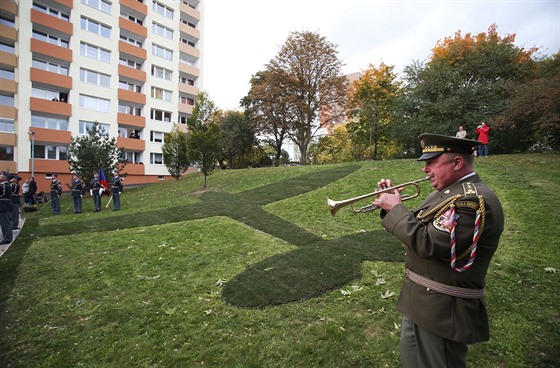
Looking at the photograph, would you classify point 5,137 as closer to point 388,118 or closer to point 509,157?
point 388,118

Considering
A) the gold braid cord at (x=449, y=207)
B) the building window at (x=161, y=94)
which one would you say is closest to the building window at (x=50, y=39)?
the building window at (x=161, y=94)

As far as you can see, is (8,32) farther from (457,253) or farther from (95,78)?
(457,253)

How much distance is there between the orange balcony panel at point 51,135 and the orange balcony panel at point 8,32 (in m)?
8.51

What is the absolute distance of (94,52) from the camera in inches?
1305

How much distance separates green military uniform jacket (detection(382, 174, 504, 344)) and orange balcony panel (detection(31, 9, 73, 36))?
39981mm

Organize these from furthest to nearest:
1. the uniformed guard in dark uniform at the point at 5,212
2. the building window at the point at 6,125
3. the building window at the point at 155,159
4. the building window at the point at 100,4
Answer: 1. the building window at the point at 155,159
2. the building window at the point at 100,4
3. the building window at the point at 6,125
4. the uniformed guard in dark uniform at the point at 5,212

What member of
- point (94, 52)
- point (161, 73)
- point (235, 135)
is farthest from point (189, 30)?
point (235, 135)

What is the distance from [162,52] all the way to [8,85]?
18036 mm

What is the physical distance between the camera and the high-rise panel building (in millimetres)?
27984

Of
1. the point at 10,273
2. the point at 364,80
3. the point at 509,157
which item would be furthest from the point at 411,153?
Result: the point at 10,273

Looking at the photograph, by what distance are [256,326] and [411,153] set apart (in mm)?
28464

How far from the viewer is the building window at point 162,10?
39.0 m

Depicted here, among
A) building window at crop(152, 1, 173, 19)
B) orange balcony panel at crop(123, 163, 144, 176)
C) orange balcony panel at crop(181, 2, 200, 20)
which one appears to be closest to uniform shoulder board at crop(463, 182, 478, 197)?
orange balcony panel at crop(123, 163, 144, 176)

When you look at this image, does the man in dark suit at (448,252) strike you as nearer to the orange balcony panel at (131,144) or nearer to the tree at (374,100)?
the tree at (374,100)
